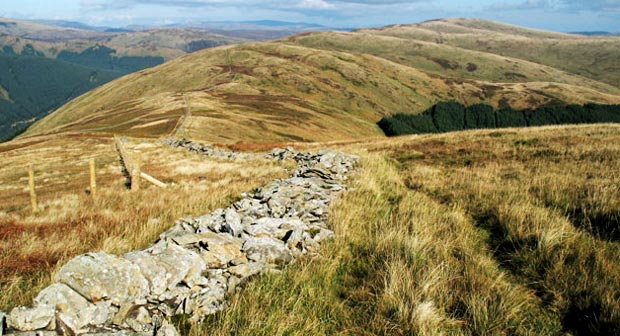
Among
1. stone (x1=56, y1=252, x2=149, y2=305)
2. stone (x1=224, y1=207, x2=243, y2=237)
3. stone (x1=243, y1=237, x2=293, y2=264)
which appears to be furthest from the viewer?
stone (x1=224, y1=207, x2=243, y2=237)

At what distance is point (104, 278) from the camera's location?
4152 mm

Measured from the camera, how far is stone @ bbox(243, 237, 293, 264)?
18.6ft

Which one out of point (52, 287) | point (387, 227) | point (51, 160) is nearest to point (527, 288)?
point (387, 227)

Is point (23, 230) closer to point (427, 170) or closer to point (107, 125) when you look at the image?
point (427, 170)

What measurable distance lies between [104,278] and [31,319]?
2.83 feet

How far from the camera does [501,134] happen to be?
2608 cm

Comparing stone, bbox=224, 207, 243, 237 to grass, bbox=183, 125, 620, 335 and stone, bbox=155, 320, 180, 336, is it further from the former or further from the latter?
stone, bbox=155, 320, 180, 336

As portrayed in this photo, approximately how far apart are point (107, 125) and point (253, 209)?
348ft

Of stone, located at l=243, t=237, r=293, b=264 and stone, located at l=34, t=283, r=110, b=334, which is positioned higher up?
stone, located at l=34, t=283, r=110, b=334

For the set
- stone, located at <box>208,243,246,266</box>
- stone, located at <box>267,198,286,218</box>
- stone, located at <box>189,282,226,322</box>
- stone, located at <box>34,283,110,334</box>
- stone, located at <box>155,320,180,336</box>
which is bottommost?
stone, located at <box>267,198,286,218</box>

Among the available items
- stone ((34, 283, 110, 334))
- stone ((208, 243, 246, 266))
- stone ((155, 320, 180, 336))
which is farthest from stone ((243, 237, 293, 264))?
stone ((34, 283, 110, 334))

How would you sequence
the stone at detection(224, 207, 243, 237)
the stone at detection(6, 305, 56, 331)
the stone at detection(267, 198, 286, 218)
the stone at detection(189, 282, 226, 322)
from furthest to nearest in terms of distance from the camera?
the stone at detection(267, 198, 286, 218), the stone at detection(224, 207, 243, 237), the stone at detection(189, 282, 226, 322), the stone at detection(6, 305, 56, 331)

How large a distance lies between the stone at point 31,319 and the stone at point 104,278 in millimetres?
508

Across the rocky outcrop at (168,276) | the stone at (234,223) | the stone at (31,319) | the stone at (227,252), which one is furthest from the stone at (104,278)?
the stone at (234,223)
